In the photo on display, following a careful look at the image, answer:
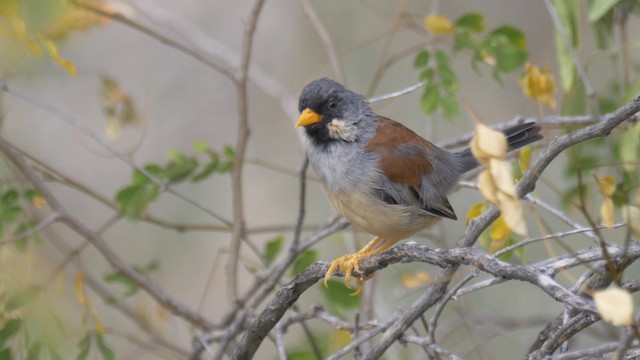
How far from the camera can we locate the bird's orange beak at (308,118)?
3.99 metres

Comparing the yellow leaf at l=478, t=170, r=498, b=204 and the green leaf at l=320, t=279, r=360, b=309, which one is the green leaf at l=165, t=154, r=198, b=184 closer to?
the green leaf at l=320, t=279, r=360, b=309

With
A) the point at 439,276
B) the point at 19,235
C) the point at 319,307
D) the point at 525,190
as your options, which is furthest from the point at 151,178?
the point at 525,190

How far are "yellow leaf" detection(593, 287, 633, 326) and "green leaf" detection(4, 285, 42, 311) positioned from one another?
2.50m

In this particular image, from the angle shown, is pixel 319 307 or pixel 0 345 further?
pixel 0 345

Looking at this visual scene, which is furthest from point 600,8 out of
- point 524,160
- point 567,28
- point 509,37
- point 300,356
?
point 300,356

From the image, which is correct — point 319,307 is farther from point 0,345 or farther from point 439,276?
point 0,345

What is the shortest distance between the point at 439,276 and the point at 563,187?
429 cm

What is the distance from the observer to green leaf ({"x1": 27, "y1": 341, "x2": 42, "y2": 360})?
3363 mm

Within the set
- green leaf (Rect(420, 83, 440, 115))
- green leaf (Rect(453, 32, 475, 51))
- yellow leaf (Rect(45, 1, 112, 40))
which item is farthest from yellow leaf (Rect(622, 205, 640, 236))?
yellow leaf (Rect(45, 1, 112, 40))

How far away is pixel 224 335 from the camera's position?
12.2 feet

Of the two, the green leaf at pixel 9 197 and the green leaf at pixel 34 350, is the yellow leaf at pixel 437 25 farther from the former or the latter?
the green leaf at pixel 34 350

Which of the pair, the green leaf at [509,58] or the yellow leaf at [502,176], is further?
the green leaf at [509,58]

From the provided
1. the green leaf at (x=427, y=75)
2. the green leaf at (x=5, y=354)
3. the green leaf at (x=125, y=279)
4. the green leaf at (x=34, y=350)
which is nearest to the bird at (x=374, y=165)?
the green leaf at (x=427, y=75)

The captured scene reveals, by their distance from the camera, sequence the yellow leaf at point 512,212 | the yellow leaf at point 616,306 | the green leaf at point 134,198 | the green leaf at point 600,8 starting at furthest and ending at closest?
the green leaf at point 134,198 < the green leaf at point 600,8 < the yellow leaf at point 512,212 < the yellow leaf at point 616,306
